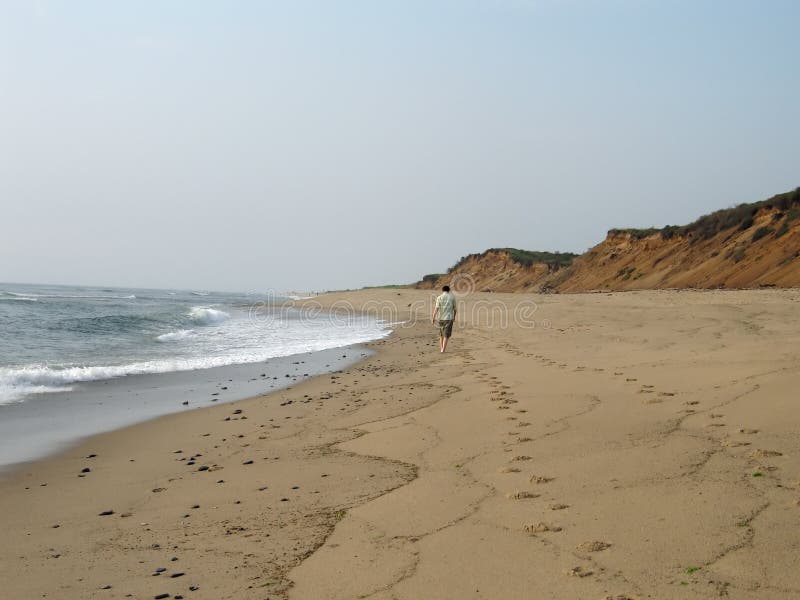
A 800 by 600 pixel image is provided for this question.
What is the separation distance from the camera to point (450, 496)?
4680 mm

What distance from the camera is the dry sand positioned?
3.41 m

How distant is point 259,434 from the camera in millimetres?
7680

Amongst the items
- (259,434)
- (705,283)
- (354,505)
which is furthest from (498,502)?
(705,283)

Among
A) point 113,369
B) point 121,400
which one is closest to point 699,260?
point 113,369

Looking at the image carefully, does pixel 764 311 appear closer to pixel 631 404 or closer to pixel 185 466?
pixel 631 404

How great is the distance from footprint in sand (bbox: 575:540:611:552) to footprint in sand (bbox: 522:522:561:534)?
28cm

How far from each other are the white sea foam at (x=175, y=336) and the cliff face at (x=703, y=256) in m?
22.4

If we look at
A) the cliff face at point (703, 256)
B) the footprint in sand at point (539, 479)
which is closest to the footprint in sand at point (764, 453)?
the footprint in sand at point (539, 479)

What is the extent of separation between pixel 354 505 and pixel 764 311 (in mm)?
13805

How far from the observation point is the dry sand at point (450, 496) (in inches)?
134

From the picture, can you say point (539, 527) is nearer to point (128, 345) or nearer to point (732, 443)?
point (732, 443)

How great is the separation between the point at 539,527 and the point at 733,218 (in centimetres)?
3582

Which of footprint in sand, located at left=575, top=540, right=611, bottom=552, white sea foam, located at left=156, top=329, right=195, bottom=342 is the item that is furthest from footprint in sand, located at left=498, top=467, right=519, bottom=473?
white sea foam, located at left=156, top=329, right=195, bottom=342

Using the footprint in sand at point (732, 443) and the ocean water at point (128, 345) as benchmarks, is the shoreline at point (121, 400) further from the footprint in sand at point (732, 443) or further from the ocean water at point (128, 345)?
the footprint in sand at point (732, 443)
